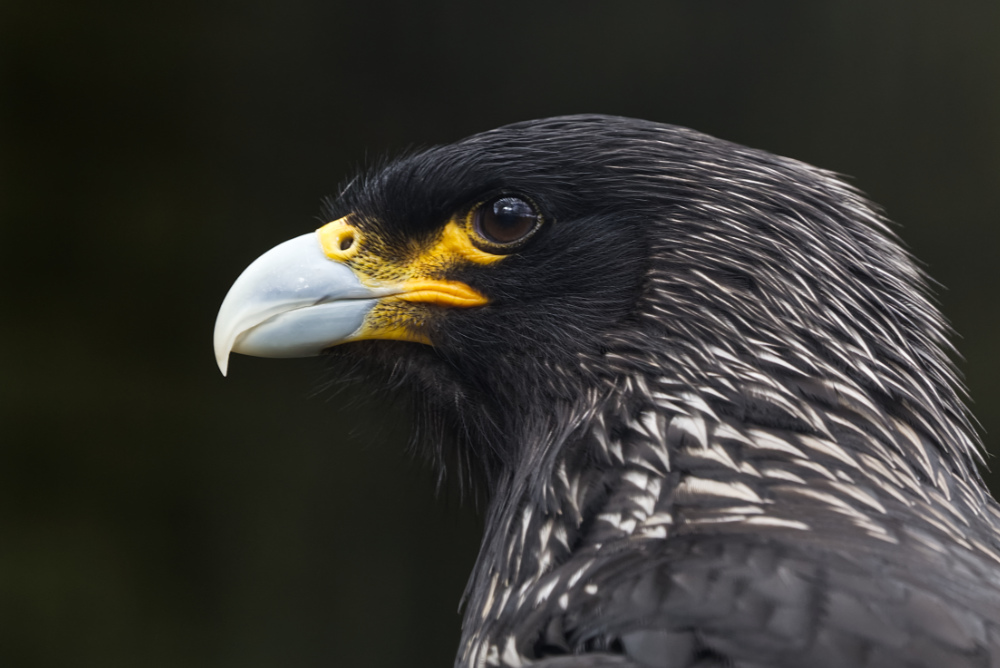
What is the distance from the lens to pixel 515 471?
1.77m

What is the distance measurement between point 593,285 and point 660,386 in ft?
0.71

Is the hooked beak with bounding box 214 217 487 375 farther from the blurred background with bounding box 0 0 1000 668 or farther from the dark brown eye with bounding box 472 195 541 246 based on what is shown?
the blurred background with bounding box 0 0 1000 668

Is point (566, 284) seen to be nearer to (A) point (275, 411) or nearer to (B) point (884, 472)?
(B) point (884, 472)

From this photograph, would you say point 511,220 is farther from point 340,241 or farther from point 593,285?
point 340,241

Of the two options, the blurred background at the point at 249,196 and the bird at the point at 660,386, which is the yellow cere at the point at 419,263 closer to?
the bird at the point at 660,386

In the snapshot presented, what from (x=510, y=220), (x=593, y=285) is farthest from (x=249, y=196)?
(x=593, y=285)

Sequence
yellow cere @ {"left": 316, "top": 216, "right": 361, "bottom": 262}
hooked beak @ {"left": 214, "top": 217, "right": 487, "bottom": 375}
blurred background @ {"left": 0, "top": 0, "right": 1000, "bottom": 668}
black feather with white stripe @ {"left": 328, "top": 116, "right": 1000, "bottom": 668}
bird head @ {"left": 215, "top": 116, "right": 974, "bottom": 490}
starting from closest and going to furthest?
black feather with white stripe @ {"left": 328, "top": 116, "right": 1000, "bottom": 668} → bird head @ {"left": 215, "top": 116, "right": 974, "bottom": 490} → hooked beak @ {"left": 214, "top": 217, "right": 487, "bottom": 375} → yellow cere @ {"left": 316, "top": 216, "right": 361, "bottom": 262} → blurred background @ {"left": 0, "top": 0, "right": 1000, "bottom": 668}

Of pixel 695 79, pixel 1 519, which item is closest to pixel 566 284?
pixel 695 79

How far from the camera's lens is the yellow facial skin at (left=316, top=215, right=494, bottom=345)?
1785mm

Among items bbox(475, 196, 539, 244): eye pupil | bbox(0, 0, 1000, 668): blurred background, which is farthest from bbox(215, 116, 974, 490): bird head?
bbox(0, 0, 1000, 668): blurred background

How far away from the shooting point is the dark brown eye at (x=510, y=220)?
1.74 m

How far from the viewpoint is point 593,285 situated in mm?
1688

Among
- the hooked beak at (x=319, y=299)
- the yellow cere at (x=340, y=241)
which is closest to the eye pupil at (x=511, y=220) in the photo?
the hooked beak at (x=319, y=299)

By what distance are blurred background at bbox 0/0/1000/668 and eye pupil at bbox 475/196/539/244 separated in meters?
2.60
